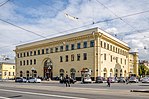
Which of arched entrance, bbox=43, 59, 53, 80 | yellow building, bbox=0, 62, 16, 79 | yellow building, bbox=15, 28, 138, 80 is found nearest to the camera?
yellow building, bbox=15, 28, 138, 80

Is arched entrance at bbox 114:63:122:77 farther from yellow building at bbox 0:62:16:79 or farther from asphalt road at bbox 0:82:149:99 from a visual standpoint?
yellow building at bbox 0:62:16:79

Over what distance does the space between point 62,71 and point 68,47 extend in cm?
766

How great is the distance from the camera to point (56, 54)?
78.1 meters

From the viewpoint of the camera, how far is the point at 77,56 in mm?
71250

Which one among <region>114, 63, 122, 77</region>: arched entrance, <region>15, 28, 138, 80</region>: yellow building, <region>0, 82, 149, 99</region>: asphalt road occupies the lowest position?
<region>0, 82, 149, 99</region>: asphalt road

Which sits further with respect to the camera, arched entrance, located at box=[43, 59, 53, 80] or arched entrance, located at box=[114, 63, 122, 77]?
→ arched entrance, located at box=[43, 59, 53, 80]

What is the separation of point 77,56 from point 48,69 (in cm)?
1414

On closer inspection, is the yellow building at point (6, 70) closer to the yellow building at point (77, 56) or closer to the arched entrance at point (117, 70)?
the yellow building at point (77, 56)

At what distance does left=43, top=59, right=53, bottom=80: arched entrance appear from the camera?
80312mm

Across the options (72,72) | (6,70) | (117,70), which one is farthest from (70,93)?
(6,70)

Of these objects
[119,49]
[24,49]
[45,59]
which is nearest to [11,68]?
[24,49]

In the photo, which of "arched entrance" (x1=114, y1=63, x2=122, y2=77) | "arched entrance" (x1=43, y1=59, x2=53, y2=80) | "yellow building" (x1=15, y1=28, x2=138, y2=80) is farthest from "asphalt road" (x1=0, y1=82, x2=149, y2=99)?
"arched entrance" (x1=43, y1=59, x2=53, y2=80)

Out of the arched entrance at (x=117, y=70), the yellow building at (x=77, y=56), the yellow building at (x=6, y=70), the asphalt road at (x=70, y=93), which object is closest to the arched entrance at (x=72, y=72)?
the yellow building at (x=77, y=56)

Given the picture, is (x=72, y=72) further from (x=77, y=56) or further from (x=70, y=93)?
(x=70, y=93)
